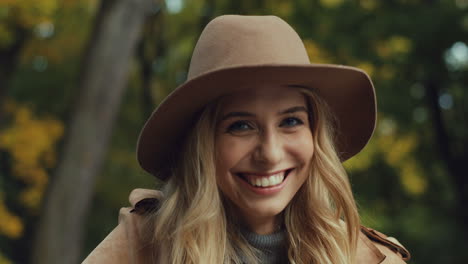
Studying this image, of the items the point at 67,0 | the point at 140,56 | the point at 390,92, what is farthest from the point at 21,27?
the point at 390,92

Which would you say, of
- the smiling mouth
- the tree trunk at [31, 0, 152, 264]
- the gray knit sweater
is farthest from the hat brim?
the tree trunk at [31, 0, 152, 264]

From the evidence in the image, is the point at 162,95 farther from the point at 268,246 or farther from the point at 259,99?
the point at 259,99

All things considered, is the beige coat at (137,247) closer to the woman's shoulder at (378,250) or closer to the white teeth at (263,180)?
the woman's shoulder at (378,250)

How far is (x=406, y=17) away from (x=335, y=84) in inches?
292

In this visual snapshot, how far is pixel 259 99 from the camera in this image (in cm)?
253

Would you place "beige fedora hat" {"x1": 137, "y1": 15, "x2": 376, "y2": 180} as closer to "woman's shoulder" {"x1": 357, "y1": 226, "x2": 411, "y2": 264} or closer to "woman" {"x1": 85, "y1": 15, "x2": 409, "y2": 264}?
"woman" {"x1": 85, "y1": 15, "x2": 409, "y2": 264}

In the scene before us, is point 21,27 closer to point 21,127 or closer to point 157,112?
point 21,127

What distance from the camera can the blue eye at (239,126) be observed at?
8.35 ft

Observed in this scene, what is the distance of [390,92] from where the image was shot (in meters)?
10.4

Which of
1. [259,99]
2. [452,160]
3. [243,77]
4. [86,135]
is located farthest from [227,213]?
[452,160]

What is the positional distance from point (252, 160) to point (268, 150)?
0.08m

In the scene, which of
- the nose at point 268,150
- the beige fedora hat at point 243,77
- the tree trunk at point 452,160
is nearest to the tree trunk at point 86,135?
the beige fedora hat at point 243,77

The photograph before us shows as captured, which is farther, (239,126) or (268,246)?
(268,246)

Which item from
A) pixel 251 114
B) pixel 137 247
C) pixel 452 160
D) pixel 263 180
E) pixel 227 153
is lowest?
pixel 452 160
